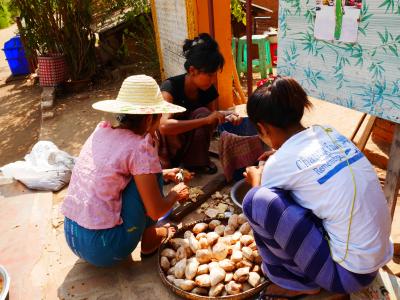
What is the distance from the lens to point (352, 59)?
1.87m

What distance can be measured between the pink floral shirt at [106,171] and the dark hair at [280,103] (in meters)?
0.58

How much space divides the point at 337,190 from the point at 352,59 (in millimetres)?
834

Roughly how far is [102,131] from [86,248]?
0.63m

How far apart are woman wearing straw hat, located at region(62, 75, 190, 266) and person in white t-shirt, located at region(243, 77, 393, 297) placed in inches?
20.7

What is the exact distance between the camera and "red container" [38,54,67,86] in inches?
258

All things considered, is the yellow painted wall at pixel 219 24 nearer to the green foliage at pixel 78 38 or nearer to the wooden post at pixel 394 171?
the wooden post at pixel 394 171

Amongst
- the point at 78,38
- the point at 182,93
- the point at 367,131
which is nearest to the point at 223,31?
the point at 182,93

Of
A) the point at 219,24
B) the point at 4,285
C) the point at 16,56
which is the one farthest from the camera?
the point at 16,56

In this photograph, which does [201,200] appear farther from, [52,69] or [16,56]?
[16,56]

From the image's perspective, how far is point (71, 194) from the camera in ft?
6.43

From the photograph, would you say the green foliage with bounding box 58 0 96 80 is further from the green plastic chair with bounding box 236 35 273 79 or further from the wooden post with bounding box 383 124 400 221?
the wooden post with bounding box 383 124 400 221

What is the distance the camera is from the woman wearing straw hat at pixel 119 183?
1792 millimetres

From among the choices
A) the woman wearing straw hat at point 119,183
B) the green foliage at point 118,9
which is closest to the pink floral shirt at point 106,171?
the woman wearing straw hat at point 119,183

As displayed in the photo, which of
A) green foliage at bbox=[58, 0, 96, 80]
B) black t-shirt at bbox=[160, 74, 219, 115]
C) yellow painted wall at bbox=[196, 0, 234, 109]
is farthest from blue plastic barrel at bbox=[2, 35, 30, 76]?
black t-shirt at bbox=[160, 74, 219, 115]
